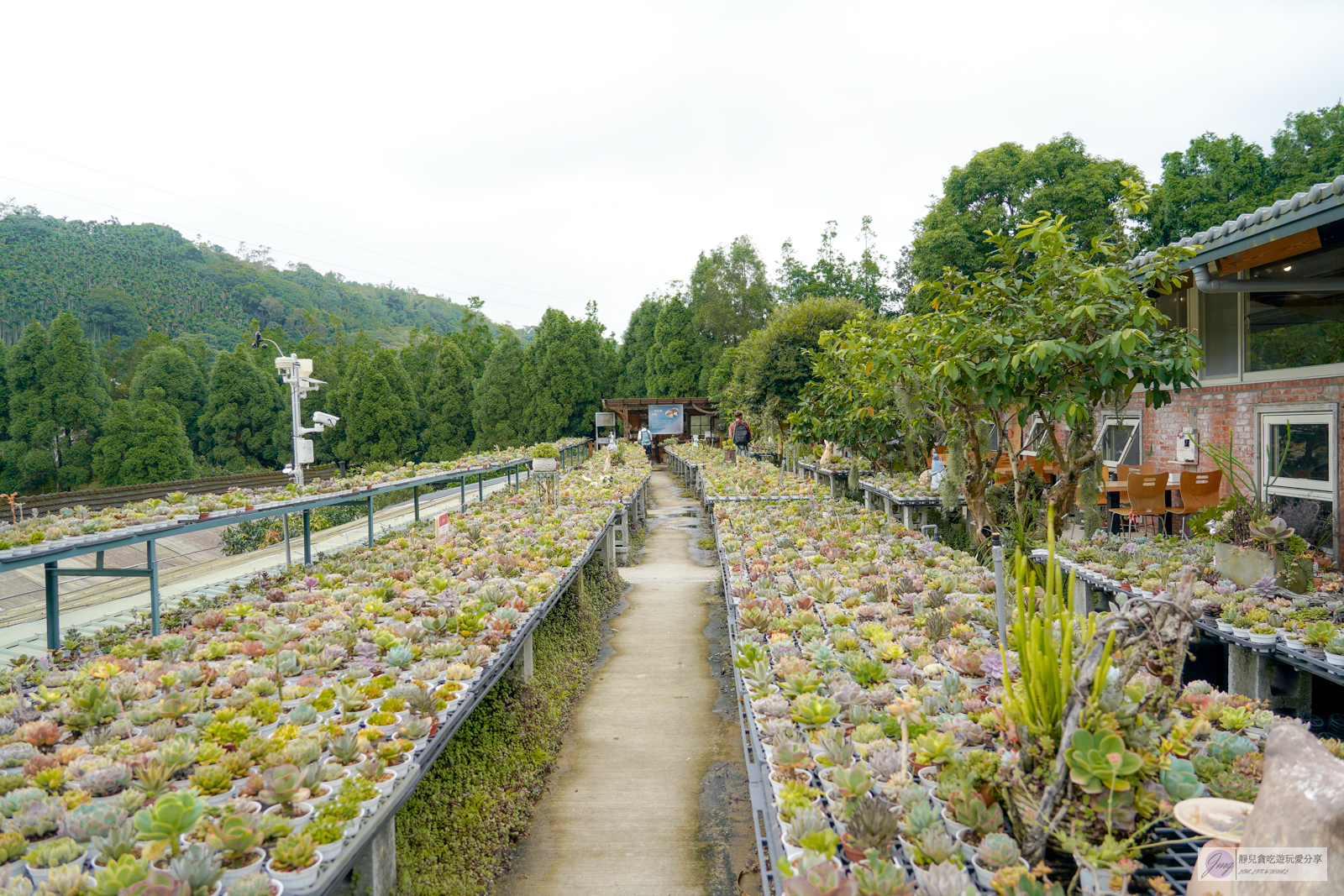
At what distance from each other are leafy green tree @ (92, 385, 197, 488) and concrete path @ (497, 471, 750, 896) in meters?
23.8

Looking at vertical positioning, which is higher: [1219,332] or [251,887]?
[1219,332]

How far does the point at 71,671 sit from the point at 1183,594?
4.08m

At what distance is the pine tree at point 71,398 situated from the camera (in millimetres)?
24250

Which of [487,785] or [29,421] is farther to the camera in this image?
[29,421]

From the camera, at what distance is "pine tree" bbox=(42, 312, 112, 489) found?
79.6ft

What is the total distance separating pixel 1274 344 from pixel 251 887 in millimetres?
7450

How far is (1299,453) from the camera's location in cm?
585

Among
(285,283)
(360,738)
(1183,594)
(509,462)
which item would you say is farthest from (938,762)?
(285,283)

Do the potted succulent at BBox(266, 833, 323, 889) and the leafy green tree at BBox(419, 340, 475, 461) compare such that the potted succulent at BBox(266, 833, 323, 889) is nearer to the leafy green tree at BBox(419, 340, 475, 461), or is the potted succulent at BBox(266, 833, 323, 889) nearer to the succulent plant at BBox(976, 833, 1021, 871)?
the succulent plant at BBox(976, 833, 1021, 871)

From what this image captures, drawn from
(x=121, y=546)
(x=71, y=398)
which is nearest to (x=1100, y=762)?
(x=121, y=546)

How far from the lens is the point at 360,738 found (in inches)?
93.7

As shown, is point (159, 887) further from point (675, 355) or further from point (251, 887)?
point (675, 355)

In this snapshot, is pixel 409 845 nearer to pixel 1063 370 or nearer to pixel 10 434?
pixel 1063 370

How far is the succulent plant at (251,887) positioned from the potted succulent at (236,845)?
0.10 metres
